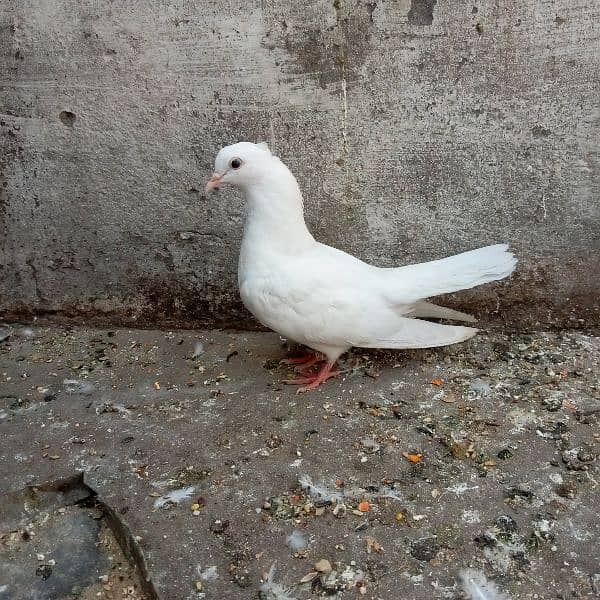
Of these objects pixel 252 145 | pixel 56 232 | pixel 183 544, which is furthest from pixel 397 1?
pixel 183 544

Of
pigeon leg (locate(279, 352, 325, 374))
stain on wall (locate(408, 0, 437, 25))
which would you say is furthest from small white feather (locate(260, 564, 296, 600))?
stain on wall (locate(408, 0, 437, 25))

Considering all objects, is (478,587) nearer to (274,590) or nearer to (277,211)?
(274,590)

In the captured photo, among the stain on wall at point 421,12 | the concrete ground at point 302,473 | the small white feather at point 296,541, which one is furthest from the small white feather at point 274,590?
the stain on wall at point 421,12

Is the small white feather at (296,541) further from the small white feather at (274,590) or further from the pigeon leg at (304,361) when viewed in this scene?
the pigeon leg at (304,361)

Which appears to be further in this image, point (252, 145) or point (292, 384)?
point (292, 384)

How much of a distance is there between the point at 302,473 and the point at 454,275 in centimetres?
102

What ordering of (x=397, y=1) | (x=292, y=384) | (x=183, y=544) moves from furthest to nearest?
1. (x=292, y=384)
2. (x=397, y=1)
3. (x=183, y=544)

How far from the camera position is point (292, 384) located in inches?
110

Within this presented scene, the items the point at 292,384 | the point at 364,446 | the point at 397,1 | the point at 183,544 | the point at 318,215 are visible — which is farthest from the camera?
the point at 318,215

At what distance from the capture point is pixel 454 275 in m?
2.60

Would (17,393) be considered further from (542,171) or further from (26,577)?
(542,171)

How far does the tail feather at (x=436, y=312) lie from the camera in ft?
9.22

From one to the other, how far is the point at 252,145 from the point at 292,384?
104cm

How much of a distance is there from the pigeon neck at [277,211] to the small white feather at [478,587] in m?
1.39
